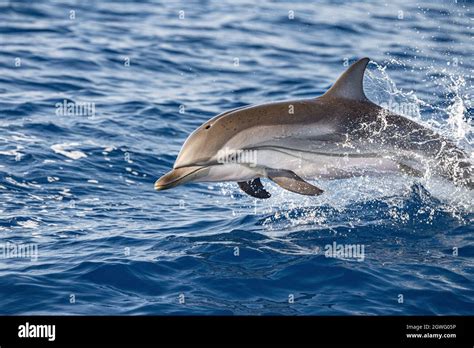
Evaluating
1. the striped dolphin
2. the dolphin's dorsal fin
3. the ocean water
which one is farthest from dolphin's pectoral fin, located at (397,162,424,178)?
the dolphin's dorsal fin

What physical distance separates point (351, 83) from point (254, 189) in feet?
5.14

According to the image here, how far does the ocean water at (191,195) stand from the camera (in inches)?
315

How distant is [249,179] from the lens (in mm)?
9234

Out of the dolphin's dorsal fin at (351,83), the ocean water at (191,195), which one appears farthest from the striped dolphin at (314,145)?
the ocean water at (191,195)

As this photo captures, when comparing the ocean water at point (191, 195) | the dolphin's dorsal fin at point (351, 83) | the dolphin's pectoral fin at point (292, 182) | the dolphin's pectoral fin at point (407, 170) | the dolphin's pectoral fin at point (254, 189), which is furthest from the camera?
the dolphin's pectoral fin at point (254, 189)

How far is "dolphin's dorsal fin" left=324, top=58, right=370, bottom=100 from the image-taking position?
8961 mm

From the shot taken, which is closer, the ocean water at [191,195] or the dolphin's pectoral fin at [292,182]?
the ocean water at [191,195]

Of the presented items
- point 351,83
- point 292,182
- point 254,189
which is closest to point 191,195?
point 254,189

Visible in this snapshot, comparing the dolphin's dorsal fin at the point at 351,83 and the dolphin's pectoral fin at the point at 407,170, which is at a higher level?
the dolphin's dorsal fin at the point at 351,83

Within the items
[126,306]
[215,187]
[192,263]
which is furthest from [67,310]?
[215,187]

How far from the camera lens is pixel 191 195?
11.4m

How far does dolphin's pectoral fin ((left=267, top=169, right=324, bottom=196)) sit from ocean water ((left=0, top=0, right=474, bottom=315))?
2.22 ft

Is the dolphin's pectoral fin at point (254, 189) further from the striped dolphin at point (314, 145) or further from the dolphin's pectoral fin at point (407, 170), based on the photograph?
the dolphin's pectoral fin at point (407, 170)

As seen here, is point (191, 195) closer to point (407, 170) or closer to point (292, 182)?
point (292, 182)
